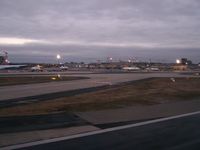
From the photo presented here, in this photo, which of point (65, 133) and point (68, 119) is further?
point (68, 119)

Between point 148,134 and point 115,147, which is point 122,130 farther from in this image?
point 115,147

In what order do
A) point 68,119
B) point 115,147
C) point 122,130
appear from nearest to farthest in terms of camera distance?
point 115,147 < point 122,130 < point 68,119

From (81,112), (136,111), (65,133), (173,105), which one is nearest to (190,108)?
(173,105)

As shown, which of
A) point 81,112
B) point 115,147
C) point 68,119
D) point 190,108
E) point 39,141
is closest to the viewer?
point 115,147

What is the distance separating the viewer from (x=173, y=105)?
22125mm

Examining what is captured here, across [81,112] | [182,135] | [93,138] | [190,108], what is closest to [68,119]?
[81,112]

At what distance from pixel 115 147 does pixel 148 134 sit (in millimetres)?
2421

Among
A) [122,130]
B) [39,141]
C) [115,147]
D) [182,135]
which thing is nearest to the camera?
[115,147]

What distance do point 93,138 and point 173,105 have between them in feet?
33.2

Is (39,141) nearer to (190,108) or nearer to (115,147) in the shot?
(115,147)

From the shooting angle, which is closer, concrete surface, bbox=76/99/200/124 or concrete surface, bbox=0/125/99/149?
concrete surface, bbox=0/125/99/149

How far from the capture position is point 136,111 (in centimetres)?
1923

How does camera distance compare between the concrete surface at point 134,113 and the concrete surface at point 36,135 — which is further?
the concrete surface at point 134,113

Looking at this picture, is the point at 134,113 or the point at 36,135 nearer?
the point at 36,135
